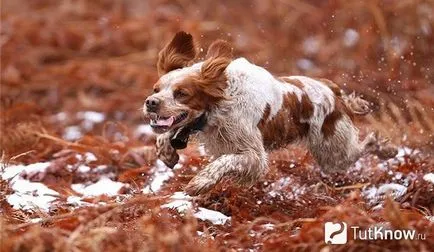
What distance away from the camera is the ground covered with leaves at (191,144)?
4691 mm

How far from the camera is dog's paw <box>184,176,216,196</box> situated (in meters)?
5.04

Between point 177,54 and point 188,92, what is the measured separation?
0.44 m

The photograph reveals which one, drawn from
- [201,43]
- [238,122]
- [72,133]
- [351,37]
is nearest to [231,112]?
[238,122]

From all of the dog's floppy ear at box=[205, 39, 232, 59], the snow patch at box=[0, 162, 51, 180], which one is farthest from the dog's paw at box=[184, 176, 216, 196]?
the snow patch at box=[0, 162, 51, 180]

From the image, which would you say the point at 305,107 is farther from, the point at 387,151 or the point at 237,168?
the point at 387,151

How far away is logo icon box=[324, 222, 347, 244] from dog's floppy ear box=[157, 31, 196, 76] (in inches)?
58.4

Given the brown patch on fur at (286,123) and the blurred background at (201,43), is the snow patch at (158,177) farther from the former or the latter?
the blurred background at (201,43)

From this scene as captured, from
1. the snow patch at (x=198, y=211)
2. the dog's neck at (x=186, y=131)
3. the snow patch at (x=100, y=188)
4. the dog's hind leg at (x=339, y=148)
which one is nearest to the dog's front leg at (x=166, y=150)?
the dog's neck at (x=186, y=131)

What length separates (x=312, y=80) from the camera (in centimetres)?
581

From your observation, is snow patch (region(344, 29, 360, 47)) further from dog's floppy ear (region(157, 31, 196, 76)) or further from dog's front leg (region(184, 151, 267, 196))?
dog's front leg (region(184, 151, 267, 196))

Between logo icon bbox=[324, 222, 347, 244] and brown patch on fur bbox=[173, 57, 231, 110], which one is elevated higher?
brown patch on fur bbox=[173, 57, 231, 110]

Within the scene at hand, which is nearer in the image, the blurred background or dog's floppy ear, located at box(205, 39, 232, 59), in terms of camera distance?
dog's floppy ear, located at box(205, 39, 232, 59)

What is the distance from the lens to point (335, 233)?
451 cm

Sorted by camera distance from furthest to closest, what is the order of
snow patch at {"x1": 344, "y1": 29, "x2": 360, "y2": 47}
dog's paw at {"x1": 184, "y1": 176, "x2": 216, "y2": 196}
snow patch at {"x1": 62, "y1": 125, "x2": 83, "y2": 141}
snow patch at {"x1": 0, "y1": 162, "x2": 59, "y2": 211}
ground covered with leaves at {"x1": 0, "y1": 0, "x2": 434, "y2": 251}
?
snow patch at {"x1": 344, "y1": 29, "x2": 360, "y2": 47} → snow patch at {"x1": 62, "y1": 125, "x2": 83, "y2": 141} → snow patch at {"x1": 0, "y1": 162, "x2": 59, "y2": 211} → dog's paw at {"x1": 184, "y1": 176, "x2": 216, "y2": 196} → ground covered with leaves at {"x1": 0, "y1": 0, "x2": 434, "y2": 251}
